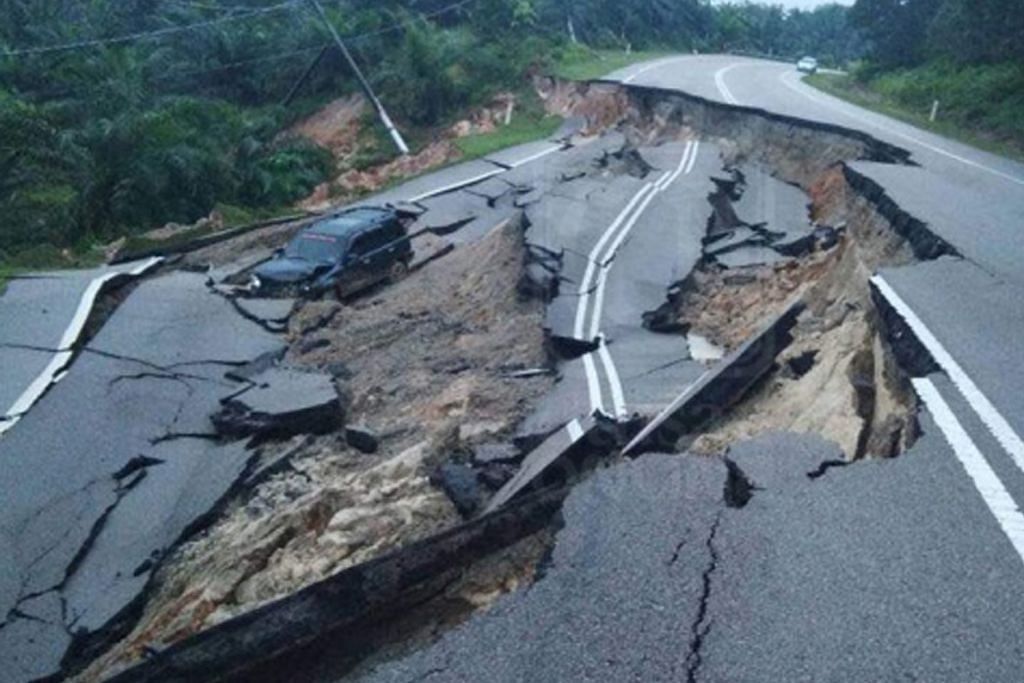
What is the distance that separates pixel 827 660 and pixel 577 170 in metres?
19.1

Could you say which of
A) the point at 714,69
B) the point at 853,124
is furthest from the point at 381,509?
the point at 714,69

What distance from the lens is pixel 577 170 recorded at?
2228 cm

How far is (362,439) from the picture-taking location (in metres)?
9.74

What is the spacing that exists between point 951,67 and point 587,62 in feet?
52.8

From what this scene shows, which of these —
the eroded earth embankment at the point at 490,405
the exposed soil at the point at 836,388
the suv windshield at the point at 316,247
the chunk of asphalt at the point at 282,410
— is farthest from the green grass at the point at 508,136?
the exposed soil at the point at 836,388

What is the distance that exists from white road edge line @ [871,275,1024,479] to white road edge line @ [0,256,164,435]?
9.76 metres

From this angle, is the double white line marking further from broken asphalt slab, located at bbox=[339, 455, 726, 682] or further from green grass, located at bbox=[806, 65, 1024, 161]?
green grass, located at bbox=[806, 65, 1024, 161]

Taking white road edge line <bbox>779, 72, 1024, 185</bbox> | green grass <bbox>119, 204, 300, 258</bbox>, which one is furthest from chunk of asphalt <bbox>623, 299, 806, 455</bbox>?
green grass <bbox>119, 204, 300, 258</bbox>

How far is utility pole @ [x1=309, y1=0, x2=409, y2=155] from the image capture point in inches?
1229

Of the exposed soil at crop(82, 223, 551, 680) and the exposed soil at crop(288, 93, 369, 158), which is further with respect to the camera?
the exposed soil at crop(288, 93, 369, 158)

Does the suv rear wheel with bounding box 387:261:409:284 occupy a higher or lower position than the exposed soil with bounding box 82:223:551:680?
lower

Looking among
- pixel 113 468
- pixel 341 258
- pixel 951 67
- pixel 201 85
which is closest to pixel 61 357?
pixel 113 468

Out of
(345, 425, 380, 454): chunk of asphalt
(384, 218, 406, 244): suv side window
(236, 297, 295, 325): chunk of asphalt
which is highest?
(345, 425, 380, 454): chunk of asphalt

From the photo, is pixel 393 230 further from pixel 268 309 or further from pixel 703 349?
pixel 703 349
